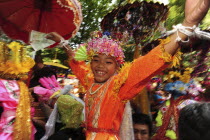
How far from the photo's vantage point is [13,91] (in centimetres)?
232

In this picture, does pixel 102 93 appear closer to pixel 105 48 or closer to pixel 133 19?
pixel 105 48

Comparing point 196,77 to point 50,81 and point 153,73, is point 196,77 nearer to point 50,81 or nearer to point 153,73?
point 153,73

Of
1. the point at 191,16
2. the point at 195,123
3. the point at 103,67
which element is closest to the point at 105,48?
the point at 103,67

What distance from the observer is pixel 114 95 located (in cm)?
223

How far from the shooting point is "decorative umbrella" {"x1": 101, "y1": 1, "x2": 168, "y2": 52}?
10.2 ft

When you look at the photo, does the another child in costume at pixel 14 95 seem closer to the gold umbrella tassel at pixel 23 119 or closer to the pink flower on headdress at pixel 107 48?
the gold umbrella tassel at pixel 23 119

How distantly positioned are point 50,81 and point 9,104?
4.25 feet

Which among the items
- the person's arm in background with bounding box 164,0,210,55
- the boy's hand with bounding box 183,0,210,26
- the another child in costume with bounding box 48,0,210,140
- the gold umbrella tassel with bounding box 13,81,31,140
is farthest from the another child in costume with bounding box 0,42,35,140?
the boy's hand with bounding box 183,0,210,26

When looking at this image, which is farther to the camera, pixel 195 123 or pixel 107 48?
pixel 107 48

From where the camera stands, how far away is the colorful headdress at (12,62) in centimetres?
235

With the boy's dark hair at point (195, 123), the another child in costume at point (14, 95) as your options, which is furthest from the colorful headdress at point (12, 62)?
the boy's dark hair at point (195, 123)

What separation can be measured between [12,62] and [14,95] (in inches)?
13.6

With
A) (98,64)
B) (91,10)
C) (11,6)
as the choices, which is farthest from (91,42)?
(91,10)

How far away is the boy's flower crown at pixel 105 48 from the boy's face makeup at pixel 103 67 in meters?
0.05
